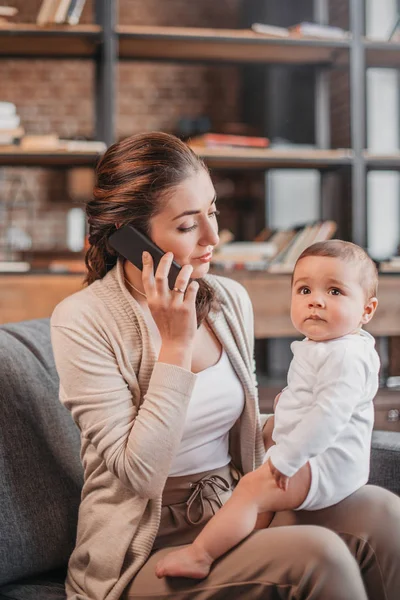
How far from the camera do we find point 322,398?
114 centimetres

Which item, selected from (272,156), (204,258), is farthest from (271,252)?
(204,258)

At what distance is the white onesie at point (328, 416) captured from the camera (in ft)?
3.67

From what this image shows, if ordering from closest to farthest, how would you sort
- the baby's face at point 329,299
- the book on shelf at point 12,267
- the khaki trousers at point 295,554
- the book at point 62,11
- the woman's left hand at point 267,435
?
the khaki trousers at point 295,554
the baby's face at point 329,299
the woman's left hand at point 267,435
the book at point 62,11
the book on shelf at point 12,267

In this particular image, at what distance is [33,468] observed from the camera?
4.75 ft

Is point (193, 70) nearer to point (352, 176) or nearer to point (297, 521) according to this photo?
point (352, 176)

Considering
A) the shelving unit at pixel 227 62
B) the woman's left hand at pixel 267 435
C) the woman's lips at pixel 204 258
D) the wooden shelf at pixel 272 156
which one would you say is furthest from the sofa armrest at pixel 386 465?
the wooden shelf at pixel 272 156

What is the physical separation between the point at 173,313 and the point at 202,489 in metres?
0.34

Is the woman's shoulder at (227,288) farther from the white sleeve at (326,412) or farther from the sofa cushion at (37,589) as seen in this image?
the sofa cushion at (37,589)

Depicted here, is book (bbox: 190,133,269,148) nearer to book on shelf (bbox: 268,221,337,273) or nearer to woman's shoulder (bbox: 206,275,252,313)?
book on shelf (bbox: 268,221,337,273)

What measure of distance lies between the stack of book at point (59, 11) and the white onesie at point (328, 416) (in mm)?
2186

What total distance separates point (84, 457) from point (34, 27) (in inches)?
86.3

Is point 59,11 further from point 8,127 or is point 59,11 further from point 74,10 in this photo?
point 8,127

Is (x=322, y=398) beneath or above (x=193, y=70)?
beneath

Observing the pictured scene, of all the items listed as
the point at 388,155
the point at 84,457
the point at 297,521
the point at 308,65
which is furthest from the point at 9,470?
the point at 308,65
